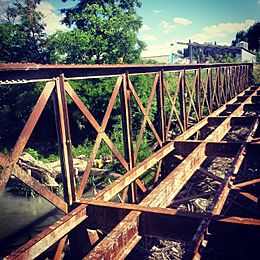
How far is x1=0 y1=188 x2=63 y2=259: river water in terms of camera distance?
18.3 ft

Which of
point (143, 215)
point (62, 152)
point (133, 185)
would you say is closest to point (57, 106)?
point (62, 152)

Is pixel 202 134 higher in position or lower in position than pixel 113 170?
higher

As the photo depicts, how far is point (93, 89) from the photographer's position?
37.8ft

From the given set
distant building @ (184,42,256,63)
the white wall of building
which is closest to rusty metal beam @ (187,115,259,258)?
distant building @ (184,42,256,63)

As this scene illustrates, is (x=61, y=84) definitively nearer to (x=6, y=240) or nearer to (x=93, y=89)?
(x=6, y=240)

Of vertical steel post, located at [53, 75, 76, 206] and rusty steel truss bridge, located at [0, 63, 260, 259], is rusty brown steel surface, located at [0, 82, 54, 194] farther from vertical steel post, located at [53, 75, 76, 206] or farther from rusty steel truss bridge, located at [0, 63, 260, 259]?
vertical steel post, located at [53, 75, 76, 206]

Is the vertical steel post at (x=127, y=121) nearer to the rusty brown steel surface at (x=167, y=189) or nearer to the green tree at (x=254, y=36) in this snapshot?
the rusty brown steel surface at (x=167, y=189)

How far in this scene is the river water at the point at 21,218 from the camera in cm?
558

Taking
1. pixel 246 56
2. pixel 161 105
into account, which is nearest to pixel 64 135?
pixel 161 105

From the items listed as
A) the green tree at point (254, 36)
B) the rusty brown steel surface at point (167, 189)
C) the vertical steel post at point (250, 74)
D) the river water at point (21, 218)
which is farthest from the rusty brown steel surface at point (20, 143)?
the green tree at point (254, 36)

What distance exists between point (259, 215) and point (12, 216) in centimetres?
570

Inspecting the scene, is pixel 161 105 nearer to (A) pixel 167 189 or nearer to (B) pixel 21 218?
(A) pixel 167 189

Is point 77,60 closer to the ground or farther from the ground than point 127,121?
farther from the ground

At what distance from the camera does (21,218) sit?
6613 millimetres
